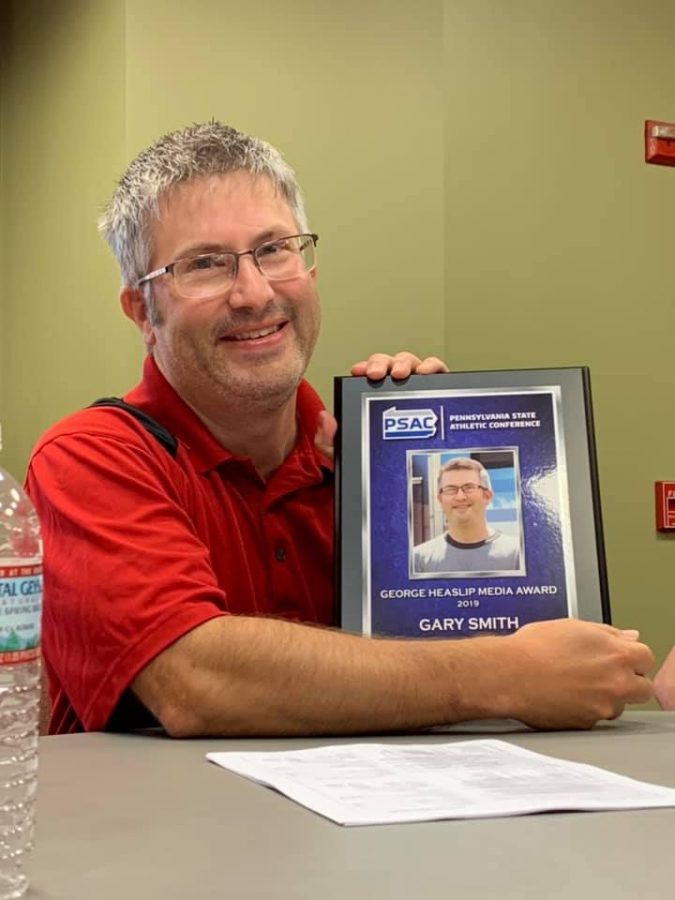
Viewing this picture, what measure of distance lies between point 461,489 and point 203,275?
52cm

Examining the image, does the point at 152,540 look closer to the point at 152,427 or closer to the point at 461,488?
the point at 152,427

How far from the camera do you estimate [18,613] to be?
2.09 ft

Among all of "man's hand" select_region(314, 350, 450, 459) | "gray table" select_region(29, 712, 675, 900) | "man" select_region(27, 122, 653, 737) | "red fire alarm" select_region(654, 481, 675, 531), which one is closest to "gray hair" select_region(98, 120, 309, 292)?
"man" select_region(27, 122, 653, 737)

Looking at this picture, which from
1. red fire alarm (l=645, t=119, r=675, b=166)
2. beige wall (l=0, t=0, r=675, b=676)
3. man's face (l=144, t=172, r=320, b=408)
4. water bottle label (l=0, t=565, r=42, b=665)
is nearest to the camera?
water bottle label (l=0, t=565, r=42, b=665)

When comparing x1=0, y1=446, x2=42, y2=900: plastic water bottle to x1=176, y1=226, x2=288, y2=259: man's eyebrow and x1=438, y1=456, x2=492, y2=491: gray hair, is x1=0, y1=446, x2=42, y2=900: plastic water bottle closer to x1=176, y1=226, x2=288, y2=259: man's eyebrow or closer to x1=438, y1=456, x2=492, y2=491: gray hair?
x1=438, y1=456, x2=492, y2=491: gray hair

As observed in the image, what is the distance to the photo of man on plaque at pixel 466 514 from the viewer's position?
1548mm

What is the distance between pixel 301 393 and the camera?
6.60 feet

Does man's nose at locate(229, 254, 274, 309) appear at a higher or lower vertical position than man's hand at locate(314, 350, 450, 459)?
higher

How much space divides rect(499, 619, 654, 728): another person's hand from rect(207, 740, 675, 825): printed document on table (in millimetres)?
154

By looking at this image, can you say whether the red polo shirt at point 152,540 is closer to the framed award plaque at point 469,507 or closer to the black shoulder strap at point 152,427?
the black shoulder strap at point 152,427

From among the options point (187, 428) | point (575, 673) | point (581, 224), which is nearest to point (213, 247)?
point (187, 428)

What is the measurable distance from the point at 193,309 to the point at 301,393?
33 cm

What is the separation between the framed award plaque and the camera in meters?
1.54

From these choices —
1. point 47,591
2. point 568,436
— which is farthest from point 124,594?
point 568,436
